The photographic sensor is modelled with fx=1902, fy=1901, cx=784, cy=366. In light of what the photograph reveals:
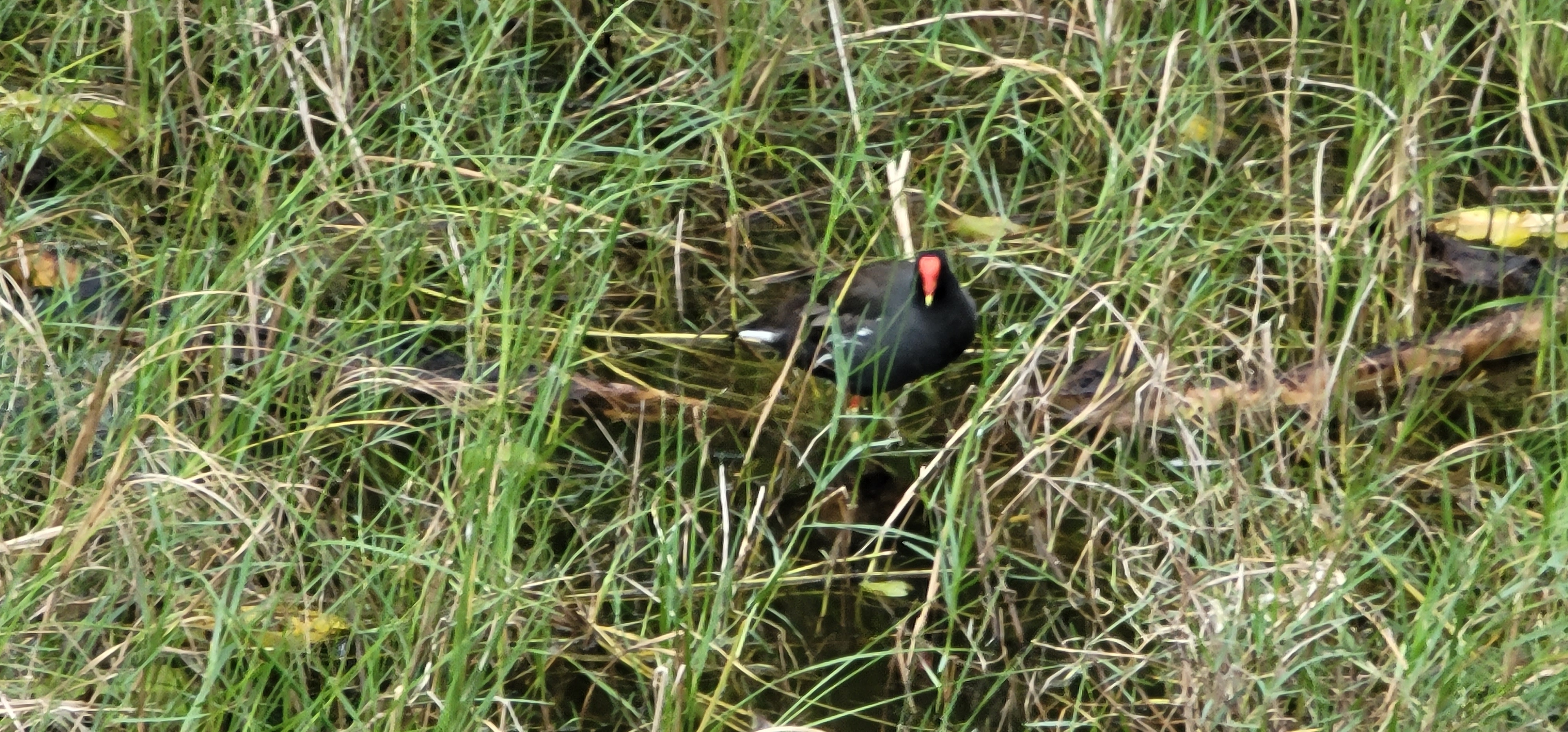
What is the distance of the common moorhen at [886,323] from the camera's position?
12.3ft

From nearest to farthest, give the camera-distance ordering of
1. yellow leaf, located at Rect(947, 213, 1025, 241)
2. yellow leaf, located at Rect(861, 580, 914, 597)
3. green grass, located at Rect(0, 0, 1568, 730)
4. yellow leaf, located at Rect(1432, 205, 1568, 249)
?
green grass, located at Rect(0, 0, 1568, 730), yellow leaf, located at Rect(861, 580, 914, 597), yellow leaf, located at Rect(1432, 205, 1568, 249), yellow leaf, located at Rect(947, 213, 1025, 241)

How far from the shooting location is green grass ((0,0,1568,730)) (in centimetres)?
261

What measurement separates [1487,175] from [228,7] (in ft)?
9.58

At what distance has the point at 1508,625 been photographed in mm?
2570

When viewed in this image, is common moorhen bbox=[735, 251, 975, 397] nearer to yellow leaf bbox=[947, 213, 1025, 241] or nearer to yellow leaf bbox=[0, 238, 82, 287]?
yellow leaf bbox=[947, 213, 1025, 241]

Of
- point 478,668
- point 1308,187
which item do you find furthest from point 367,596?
point 1308,187

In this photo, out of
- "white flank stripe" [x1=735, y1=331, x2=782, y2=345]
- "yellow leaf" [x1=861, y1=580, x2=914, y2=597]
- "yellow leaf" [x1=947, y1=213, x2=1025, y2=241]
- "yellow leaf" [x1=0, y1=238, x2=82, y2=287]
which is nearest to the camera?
"yellow leaf" [x1=861, y1=580, x2=914, y2=597]

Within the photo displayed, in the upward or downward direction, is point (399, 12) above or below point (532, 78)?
above

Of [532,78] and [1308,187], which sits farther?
[532,78]

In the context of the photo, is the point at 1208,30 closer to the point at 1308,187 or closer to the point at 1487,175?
the point at 1308,187

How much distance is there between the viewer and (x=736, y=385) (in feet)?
13.2

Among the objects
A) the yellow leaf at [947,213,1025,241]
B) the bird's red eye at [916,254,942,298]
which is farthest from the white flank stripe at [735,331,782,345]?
the yellow leaf at [947,213,1025,241]

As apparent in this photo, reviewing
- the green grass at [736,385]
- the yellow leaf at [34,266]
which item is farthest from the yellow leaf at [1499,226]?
the yellow leaf at [34,266]

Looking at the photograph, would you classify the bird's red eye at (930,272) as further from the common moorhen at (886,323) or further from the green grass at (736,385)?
the green grass at (736,385)
